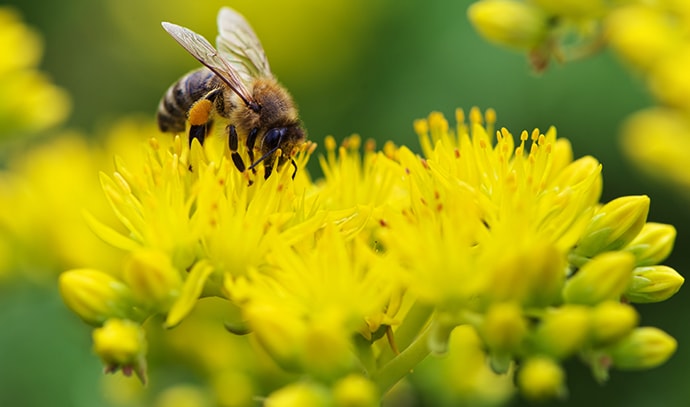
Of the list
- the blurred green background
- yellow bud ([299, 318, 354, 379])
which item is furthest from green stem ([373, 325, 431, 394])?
the blurred green background

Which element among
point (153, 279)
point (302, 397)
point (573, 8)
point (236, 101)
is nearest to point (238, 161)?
point (236, 101)

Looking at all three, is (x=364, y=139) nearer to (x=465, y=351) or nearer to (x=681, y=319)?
(x=681, y=319)

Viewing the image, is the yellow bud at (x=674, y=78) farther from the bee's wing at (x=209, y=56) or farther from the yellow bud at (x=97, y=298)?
the yellow bud at (x=97, y=298)

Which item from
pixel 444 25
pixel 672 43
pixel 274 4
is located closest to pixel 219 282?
pixel 672 43

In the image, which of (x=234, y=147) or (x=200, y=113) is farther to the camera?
(x=200, y=113)

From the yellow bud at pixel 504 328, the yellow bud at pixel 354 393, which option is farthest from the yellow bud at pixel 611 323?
the yellow bud at pixel 354 393

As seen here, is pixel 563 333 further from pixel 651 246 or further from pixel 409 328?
pixel 651 246

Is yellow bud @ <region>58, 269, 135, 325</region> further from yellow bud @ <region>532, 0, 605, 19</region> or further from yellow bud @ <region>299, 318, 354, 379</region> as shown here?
yellow bud @ <region>532, 0, 605, 19</region>

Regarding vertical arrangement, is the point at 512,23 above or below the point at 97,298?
above
